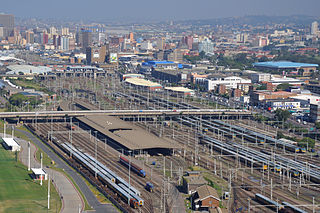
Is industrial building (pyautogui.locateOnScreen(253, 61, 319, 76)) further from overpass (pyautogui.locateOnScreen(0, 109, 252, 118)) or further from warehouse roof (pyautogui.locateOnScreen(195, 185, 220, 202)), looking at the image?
warehouse roof (pyautogui.locateOnScreen(195, 185, 220, 202))

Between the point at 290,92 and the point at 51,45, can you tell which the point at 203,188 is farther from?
the point at 51,45

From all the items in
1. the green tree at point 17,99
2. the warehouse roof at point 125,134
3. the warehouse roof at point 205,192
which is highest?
the warehouse roof at point 205,192

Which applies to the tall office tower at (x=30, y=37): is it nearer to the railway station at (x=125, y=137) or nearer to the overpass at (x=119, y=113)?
the overpass at (x=119, y=113)

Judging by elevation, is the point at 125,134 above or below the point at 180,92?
above

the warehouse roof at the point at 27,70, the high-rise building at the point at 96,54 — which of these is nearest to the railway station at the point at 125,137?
the warehouse roof at the point at 27,70

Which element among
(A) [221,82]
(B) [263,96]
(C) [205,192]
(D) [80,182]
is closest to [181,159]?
(D) [80,182]

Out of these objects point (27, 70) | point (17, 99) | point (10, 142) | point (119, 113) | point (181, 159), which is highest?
point (10, 142)

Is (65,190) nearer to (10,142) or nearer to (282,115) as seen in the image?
(10,142)
